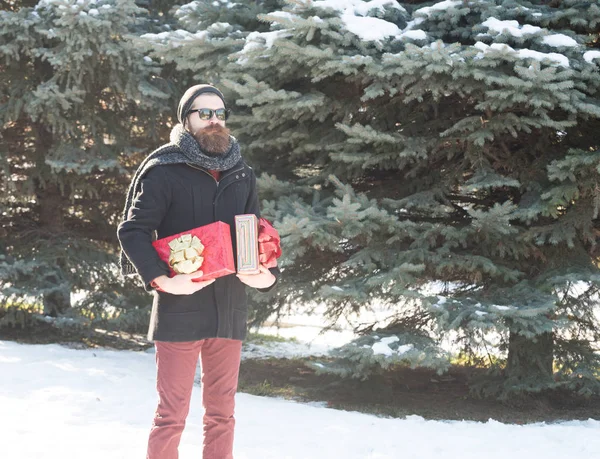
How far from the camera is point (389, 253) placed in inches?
207

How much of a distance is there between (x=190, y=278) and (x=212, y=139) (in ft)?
1.92

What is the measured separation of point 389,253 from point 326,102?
4.23ft

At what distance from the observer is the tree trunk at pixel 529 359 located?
5449 mm

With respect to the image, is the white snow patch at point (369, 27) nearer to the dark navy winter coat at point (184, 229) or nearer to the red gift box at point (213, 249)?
the dark navy winter coat at point (184, 229)

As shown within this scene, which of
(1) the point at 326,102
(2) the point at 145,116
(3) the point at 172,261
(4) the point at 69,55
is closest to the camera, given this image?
(3) the point at 172,261

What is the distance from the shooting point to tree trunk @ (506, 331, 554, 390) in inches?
215

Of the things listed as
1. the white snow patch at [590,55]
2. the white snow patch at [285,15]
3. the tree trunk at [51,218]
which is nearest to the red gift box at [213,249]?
the white snow patch at [285,15]

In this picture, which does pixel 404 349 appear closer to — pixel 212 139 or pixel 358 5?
pixel 358 5

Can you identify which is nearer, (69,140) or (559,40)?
(559,40)

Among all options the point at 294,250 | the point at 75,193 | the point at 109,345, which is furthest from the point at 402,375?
the point at 75,193

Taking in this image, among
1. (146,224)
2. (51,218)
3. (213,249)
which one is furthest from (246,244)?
(51,218)

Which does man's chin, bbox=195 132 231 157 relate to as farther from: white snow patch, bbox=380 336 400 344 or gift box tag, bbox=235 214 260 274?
white snow patch, bbox=380 336 400 344

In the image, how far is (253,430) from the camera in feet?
14.6

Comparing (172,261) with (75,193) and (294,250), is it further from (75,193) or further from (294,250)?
(75,193)
